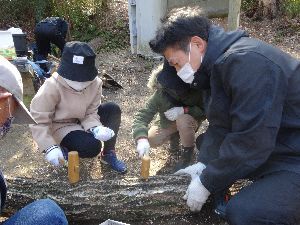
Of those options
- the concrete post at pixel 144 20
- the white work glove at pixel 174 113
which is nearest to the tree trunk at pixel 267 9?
the concrete post at pixel 144 20

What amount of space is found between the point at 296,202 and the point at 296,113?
466 millimetres

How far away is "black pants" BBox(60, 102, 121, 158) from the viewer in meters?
3.08

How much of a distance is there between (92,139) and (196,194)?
104 centimetres

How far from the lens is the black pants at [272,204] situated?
2191 mm

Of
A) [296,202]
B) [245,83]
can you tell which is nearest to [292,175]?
[296,202]

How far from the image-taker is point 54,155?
2.85 m

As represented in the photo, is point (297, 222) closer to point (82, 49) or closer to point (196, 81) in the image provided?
point (196, 81)

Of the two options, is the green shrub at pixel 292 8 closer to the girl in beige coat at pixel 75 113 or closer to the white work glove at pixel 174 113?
the white work glove at pixel 174 113

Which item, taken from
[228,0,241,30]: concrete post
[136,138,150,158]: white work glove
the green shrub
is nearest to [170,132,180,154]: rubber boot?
[136,138,150,158]: white work glove

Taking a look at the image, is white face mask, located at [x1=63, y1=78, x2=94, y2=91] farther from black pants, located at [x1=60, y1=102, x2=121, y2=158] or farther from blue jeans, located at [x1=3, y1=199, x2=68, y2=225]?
blue jeans, located at [x1=3, y1=199, x2=68, y2=225]

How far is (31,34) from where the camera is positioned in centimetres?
660

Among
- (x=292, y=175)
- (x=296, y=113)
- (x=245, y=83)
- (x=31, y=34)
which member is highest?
(x=245, y=83)

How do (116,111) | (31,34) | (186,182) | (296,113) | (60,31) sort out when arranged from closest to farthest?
1. (296,113)
2. (186,182)
3. (116,111)
4. (60,31)
5. (31,34)

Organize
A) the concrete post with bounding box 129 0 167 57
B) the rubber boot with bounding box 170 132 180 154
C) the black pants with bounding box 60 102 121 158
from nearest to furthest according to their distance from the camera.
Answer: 1. the black pants with bounding box 60 102 121 158
2. the rubber boot with bounding box 170 132 180 154
3. the concrete post with bounding box 129 0 167 57
